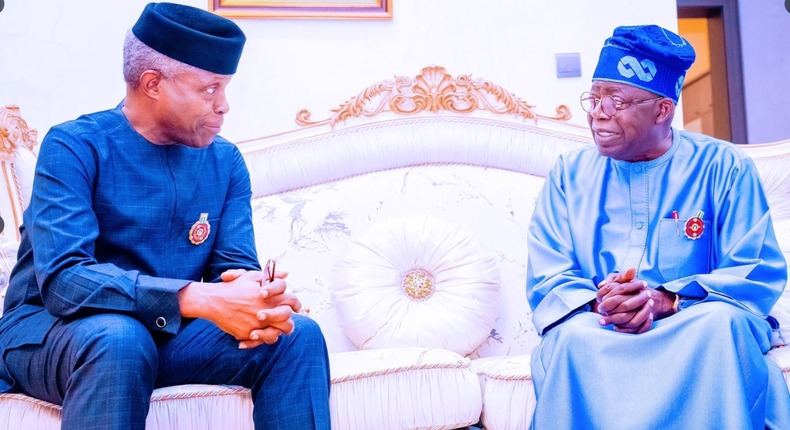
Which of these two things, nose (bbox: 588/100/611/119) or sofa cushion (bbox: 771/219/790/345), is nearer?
sofa cushion (bbox: 771/219/790/345)

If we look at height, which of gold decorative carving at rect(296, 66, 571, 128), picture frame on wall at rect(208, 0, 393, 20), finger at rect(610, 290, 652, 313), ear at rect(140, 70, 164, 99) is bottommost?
finger at rect(610, 290, 652, 313)

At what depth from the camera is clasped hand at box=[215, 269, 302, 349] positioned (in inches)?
60.9

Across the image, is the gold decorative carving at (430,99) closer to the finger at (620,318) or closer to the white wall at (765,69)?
the finger at (620,318)

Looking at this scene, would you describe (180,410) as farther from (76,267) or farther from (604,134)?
(604,134)

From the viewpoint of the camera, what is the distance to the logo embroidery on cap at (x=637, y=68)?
205 cm

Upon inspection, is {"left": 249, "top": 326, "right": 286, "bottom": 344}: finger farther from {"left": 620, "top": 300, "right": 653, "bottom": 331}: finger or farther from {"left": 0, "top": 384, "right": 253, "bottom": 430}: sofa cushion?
{"left": 620, "top": 300, "right": 653, "bottom": 331}: finger

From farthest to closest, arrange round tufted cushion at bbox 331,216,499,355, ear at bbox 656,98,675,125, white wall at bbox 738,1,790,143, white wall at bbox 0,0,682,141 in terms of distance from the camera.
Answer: white wall at bbox 738,1,790,143, white wall at bbox 0,0,682,141, round tufted cushion at bbox 331,216,499,355, ear at bbox 656,98,675,125

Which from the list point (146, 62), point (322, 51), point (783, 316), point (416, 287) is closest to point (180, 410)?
point (146, 62)

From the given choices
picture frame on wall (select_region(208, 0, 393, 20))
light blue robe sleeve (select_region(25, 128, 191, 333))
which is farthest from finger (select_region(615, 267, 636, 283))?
picture frame on wall (select_region(208, 0, 393, 20))

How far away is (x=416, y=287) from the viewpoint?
96.7 inches

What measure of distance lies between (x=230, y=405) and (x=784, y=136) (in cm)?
399

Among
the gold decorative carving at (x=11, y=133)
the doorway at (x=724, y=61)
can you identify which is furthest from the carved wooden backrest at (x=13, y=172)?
the doorway at (x=724, y=61)

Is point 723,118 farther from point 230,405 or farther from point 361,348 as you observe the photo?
point 230,405

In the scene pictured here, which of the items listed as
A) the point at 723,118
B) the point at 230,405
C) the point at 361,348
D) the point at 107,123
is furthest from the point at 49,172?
the point at 723,118
